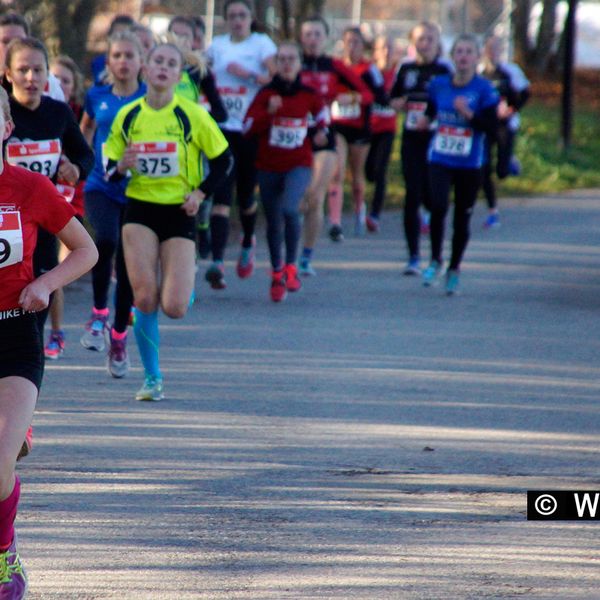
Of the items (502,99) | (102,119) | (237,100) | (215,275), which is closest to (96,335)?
(102,119)

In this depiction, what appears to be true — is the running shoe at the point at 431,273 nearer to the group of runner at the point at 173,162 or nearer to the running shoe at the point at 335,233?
the group of runner at the point at 173,162

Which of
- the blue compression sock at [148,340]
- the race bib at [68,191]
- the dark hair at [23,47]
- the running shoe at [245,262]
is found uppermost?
the dark hair at [23,47]

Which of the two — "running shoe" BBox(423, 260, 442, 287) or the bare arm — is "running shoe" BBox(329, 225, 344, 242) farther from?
the bare arm

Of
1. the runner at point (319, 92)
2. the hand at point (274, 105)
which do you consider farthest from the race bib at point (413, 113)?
the hand at point (274, 105)

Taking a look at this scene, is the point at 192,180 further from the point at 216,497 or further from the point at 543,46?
the point at 543,46

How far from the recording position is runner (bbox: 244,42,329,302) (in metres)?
11.8

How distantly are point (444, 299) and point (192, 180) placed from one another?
4.40m

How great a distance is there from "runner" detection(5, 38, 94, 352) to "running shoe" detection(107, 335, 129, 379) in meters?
0.80

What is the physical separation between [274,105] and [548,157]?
615 inches

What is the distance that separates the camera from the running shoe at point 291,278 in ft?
39.6

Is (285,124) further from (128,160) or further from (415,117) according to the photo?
(128,160)

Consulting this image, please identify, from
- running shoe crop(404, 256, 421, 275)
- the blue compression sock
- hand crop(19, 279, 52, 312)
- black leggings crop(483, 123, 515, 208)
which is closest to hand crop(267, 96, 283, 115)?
running shoe crop(404, 256, 421, 275)

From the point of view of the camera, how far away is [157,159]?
8141 millimetres

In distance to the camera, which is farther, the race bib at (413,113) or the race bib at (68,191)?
the race bib at (413,113)
